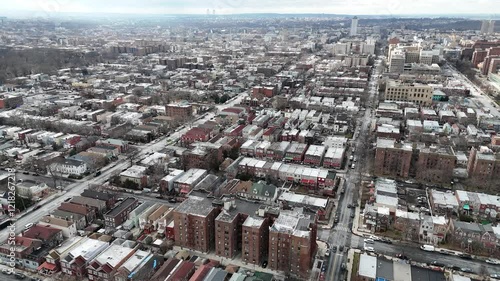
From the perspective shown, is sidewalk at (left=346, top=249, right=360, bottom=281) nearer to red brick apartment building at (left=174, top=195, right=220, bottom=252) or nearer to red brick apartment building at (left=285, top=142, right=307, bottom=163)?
red brick apartment building at (left=174, top=195, right=220, bottom=252)

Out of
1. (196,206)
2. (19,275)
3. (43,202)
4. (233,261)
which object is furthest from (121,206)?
(233,261)

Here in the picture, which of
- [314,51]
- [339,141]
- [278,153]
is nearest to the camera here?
[278,153]

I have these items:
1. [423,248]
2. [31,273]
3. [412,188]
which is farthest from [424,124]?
[31,273]

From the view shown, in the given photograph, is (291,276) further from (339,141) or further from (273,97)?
(273,97)

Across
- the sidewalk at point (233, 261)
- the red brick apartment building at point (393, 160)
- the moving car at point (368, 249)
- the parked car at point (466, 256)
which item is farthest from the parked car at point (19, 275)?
the red brick apartment building at point (393, 160)

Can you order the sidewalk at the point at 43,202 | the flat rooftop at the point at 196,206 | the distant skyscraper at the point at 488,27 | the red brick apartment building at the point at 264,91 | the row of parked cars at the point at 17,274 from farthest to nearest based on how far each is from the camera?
the distant skyscraper at the point at 488,27 < the red brick apartment building at the point at 264,91 < the sidewalk at the point at 43,202 < the flat rooftop at the point at 196,206 < the row of parked cars at the point at 17,274

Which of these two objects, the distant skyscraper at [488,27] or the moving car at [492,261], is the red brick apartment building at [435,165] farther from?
the distant skyscraper at [488,27]

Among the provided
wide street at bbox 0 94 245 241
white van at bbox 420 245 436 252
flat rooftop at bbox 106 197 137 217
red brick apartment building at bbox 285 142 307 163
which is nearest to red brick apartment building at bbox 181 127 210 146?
wide street at bbox 0 94 245 241
